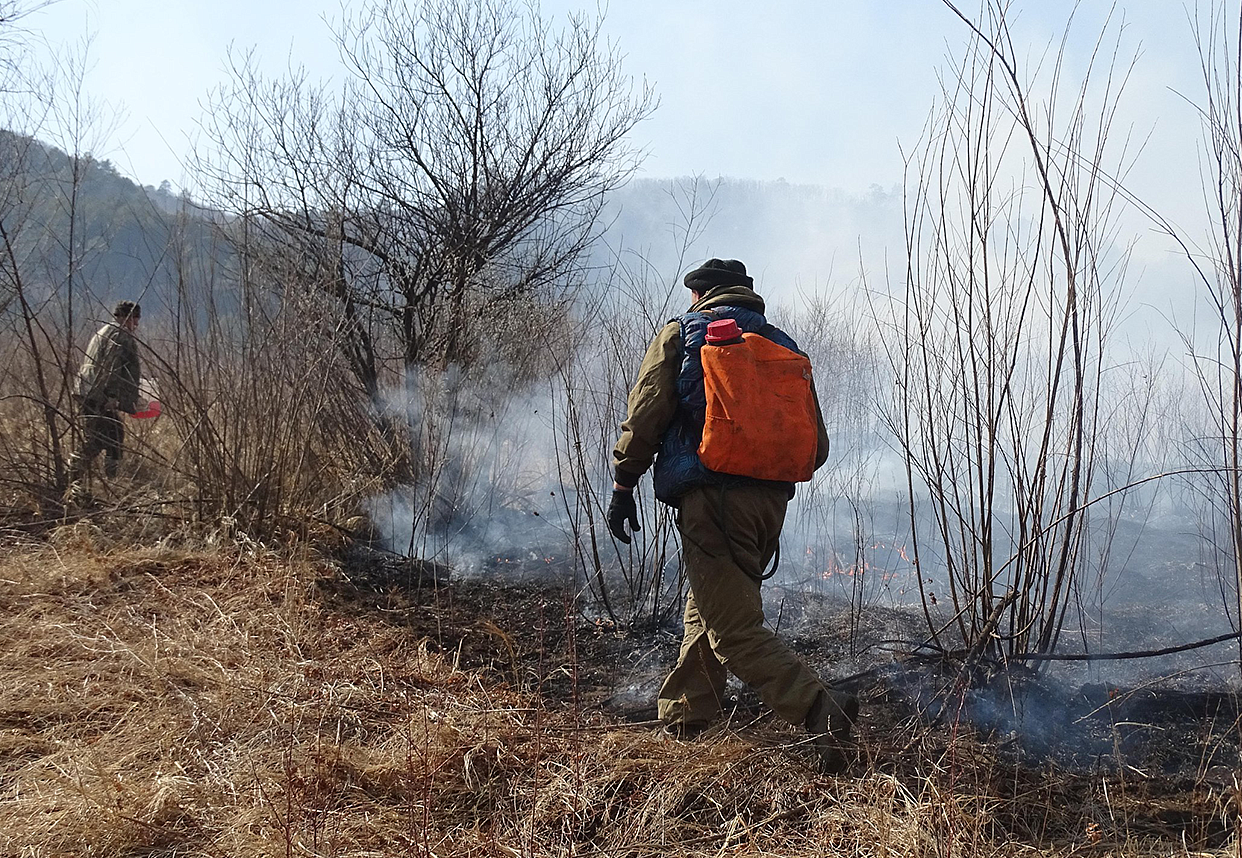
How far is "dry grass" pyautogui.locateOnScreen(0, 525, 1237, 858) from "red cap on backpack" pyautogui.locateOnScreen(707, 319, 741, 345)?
1.34 meters

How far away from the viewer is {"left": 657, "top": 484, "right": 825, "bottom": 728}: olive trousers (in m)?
2.56

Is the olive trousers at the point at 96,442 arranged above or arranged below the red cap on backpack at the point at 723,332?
below

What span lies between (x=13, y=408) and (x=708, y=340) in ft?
18.0

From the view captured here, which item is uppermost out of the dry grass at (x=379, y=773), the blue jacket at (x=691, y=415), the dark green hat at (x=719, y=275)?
the dark green hat at (x=719, y=275)

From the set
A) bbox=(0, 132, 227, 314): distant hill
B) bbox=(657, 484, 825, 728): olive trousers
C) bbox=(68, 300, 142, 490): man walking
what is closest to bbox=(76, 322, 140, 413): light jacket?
bbox=(68, 300, 142, 490): man walking

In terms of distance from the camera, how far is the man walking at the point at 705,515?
2.65 metres

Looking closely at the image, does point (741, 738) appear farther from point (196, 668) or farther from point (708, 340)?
point (196, 668)

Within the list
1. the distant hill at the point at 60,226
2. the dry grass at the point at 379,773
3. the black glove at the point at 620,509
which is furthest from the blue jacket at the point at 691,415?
the distant hill at the point at 60,226

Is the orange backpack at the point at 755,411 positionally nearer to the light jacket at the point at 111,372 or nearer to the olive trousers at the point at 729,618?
the olive trousers at the point at 729,618

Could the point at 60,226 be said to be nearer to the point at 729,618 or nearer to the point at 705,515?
the point at 705,515

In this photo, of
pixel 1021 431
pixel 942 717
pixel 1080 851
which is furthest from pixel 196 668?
pixel 1021 431

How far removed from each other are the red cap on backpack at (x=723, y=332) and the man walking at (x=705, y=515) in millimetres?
54

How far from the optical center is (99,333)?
5.76m

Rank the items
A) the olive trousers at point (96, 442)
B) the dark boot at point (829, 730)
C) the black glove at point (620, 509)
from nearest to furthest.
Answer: the dark boot at point (829, 730) → the black glove at point (620, 509) → the olive trousers at point (96, 442)
